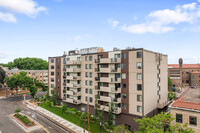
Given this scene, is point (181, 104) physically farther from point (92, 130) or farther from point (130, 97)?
point (92, 130)

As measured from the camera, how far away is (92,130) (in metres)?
34.6

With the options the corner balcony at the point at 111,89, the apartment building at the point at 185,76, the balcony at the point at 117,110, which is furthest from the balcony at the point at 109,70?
the apartment building at the point at 185,76

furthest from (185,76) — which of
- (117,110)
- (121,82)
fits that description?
(117,110)

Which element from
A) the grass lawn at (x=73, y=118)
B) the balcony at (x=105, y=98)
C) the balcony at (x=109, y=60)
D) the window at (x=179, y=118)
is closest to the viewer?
the window at (x=179, y=118)

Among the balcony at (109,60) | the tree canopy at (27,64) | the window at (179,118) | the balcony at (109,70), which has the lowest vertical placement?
the window at (179,118)

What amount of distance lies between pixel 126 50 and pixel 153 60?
866 cm

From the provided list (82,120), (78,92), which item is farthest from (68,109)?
(82,120)

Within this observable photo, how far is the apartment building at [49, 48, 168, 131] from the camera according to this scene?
32156 mm

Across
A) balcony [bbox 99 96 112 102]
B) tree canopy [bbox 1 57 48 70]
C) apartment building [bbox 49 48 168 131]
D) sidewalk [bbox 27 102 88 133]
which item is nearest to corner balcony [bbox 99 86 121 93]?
apartment building [bbox 49 48 168 131]

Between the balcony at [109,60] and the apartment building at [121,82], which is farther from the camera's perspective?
the balcony at [109,60]

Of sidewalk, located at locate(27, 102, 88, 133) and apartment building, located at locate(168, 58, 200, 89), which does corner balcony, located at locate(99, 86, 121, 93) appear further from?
apartment building, located at locate(168, 58, 200, 89)

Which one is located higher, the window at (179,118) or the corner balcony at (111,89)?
the corner balcony at (111,89)

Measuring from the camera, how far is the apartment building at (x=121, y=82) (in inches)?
1266

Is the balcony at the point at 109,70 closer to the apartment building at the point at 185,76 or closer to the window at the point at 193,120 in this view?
the window at the point at 193,120
